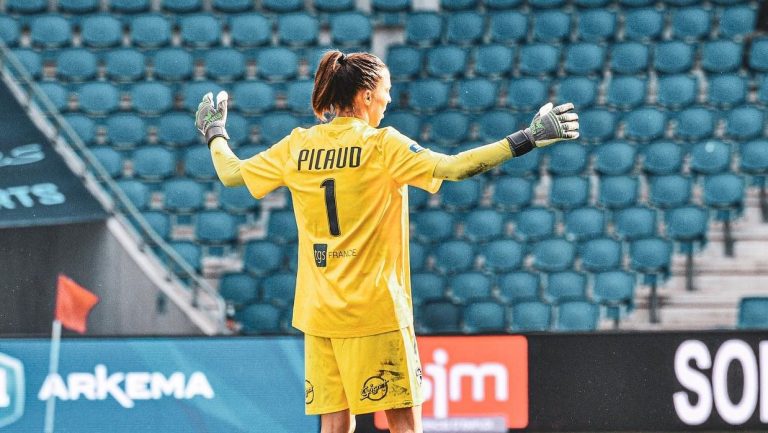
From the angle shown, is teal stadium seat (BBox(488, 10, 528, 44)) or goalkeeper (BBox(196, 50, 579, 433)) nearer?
goalkeeper (BBox(196, 50, 579, 433))

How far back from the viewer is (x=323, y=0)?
1203 centimetres

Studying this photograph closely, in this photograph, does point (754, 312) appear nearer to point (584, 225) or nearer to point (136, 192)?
point (584, 225)

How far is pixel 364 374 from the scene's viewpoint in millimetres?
3500

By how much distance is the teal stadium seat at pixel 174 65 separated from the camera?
11.5 metres

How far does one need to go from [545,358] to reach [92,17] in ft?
23.3

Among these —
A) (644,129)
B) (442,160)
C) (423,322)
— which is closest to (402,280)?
(442,160)

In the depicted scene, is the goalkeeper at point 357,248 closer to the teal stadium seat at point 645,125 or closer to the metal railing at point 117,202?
the metal railing at point 117,202

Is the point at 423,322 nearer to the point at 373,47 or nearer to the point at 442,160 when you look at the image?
the point at 373,47

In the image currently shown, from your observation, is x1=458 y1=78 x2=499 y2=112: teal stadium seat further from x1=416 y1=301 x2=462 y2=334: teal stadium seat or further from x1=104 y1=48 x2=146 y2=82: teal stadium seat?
x1=104 y1=48 x2=146 y2=82: teal stadium seat

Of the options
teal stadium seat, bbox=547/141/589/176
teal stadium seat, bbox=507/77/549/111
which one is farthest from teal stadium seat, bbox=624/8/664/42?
teal stadium seat, bbox=547/141/589/176

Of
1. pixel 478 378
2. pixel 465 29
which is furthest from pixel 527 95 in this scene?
pixel 478 378

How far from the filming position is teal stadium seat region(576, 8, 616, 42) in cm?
1178

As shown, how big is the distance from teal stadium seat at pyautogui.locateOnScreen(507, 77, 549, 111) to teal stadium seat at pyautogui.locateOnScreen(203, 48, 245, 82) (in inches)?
106

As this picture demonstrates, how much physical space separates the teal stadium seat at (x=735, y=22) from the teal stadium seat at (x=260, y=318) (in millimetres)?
5533
